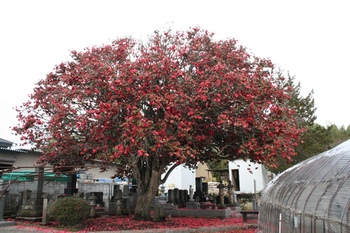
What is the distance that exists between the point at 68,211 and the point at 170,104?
563 cm

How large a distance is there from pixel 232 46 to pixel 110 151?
6.35 meters

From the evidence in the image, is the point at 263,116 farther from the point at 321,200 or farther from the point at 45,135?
the point at 45,135

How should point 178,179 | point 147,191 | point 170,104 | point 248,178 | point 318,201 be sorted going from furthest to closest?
point 248,178, point 178,179, point 147,191, point 170,104, point 318,201

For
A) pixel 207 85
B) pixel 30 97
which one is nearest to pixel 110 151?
pixel 207 85

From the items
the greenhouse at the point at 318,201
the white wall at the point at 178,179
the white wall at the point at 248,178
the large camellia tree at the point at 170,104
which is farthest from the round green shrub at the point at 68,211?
the white wall at the point at 248,178

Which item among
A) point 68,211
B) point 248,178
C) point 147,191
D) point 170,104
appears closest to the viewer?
point 170,104

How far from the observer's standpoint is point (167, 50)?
498 inches

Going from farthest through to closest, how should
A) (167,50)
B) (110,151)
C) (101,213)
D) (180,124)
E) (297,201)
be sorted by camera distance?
(101,213), (167,50), (110,151), (180,124), (297,201)

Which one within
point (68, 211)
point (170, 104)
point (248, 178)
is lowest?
point (68, 211)

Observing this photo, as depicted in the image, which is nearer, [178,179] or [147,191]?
[147,191]

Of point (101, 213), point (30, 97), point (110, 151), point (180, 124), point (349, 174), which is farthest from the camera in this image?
point (101, 213)

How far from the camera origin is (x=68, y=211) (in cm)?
1211

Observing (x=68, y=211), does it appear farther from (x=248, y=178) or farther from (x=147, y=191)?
(x=248, y=178)

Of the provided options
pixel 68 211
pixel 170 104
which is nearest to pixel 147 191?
pixel 68 211
